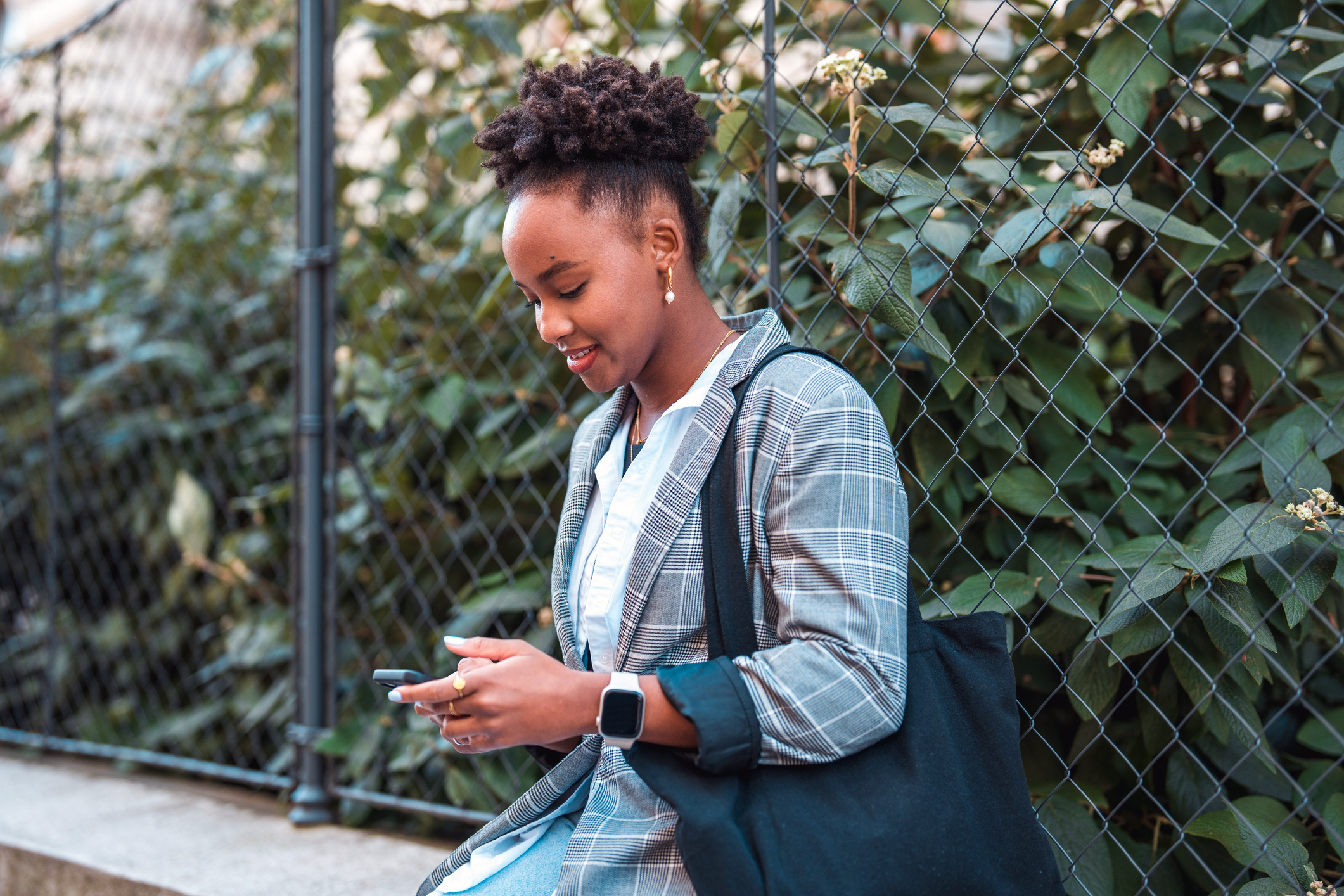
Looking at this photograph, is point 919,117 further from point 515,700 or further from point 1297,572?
point 515,700

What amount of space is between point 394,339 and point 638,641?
157cm

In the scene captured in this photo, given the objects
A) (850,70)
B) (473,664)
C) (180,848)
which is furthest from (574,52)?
(180,848)

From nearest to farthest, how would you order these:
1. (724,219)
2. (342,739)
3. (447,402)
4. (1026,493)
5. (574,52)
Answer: (1026,493), (724,219), (574,52), (447,402), (342,739)

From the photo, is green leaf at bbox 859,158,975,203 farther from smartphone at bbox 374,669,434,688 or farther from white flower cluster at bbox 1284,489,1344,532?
smartphone at bbox 374,669,434,688

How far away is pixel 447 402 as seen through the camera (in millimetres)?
2135

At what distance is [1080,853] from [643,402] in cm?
88

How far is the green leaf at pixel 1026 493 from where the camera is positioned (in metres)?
1.48

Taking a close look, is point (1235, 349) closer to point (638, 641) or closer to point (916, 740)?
point (916, 740)

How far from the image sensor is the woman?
1.03 meters

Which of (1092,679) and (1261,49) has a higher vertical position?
(1261,49)

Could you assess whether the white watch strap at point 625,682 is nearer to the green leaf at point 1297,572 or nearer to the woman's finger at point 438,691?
the woman's finger at point 438,691

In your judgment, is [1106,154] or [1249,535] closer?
[1249,535]

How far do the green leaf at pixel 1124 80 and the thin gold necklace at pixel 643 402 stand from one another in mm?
678

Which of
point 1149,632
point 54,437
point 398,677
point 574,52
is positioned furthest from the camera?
point 54,437
